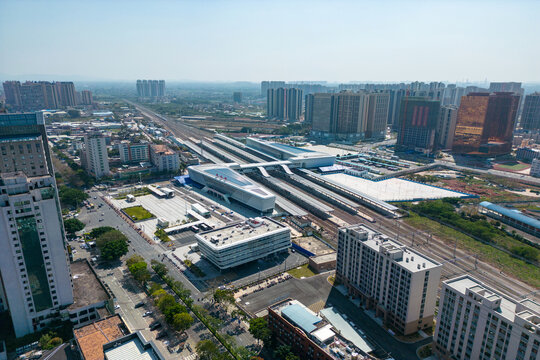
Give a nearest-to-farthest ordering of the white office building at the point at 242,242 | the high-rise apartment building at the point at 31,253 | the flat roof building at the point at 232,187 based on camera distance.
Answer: the high-rise apartment building at the point at 31,253
the white office building at the point at 242,242
the flat roof building at the point at 232,187

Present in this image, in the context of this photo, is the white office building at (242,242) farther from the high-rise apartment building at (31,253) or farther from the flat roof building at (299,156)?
the flat roof building at (299,156)

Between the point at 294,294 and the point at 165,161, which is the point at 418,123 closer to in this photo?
the point at 165,161

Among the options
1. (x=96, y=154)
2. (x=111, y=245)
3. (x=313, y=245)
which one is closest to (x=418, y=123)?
(x=313, y=245)

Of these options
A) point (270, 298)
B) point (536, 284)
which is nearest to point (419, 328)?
point (270, 298)

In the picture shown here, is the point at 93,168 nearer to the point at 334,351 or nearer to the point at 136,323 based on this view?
the point at 136,323

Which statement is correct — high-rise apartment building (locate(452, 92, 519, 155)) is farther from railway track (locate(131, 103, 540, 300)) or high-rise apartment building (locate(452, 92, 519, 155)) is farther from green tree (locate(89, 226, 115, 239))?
green tree (locate(89, 226, 115, 239))

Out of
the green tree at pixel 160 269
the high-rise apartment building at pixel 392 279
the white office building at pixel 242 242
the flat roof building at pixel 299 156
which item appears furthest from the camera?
the flat roof building at pixel 299 156

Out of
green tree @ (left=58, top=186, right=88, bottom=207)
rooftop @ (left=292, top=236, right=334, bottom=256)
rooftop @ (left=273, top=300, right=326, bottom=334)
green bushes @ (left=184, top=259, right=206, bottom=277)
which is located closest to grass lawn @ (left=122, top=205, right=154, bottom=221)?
green tree @ (left=58, top=186, right=88, bottom=207)

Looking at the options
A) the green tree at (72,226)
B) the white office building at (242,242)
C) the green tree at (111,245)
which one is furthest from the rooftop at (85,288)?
the green tree at (72,226)
